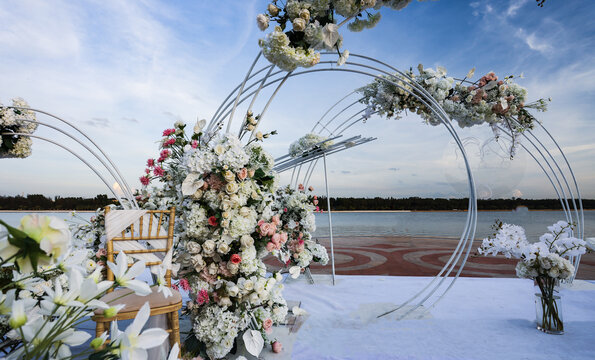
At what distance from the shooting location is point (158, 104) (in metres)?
3.18

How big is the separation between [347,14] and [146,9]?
209 centimetres

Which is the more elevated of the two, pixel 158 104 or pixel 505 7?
pixel 505 7

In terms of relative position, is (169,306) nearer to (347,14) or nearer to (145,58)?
(347,14)

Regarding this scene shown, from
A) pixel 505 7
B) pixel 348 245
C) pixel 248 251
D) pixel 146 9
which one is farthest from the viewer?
pixel 348 245

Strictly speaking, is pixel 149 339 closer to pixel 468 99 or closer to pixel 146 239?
pixel 146 239

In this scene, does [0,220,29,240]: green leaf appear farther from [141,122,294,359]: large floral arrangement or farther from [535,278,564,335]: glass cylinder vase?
[535,278,564,335]: glass cylinder vase

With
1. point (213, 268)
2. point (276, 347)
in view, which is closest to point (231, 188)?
point (213, 268)

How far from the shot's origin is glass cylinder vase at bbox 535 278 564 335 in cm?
259

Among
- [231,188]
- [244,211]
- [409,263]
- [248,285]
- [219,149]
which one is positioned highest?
[219,149]

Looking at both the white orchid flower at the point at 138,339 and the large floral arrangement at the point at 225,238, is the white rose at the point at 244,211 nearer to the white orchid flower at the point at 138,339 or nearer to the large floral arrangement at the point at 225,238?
the large floral arrangement at the point at 225,238

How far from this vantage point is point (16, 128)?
94.4 inches

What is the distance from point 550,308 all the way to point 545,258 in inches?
19.8

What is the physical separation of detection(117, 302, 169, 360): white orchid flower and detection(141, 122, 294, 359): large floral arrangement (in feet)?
5.30

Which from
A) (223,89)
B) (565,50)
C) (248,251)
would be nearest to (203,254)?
(248,251)
